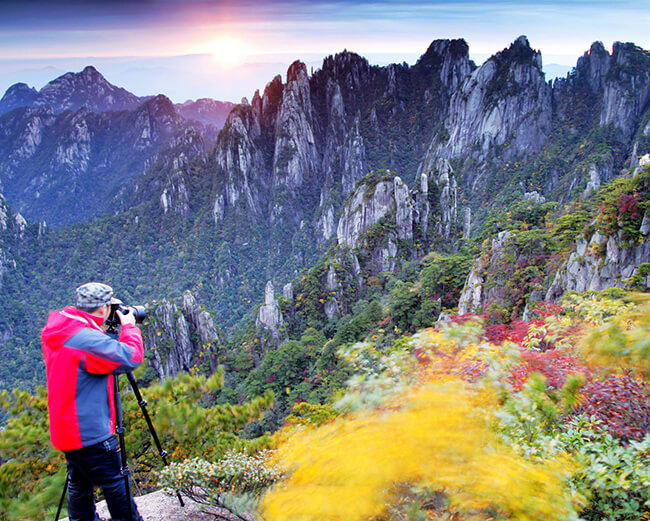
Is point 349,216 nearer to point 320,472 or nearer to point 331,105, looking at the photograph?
point 320,472

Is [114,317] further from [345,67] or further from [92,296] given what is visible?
[345,67]

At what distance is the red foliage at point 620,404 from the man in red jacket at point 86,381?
3.27 m

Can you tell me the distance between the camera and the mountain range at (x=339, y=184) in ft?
132

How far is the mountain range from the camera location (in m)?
40.3

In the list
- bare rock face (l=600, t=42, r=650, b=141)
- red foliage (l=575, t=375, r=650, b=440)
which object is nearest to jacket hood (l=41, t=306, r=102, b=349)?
red foliage (l=575, t=375, r=650, b=440)

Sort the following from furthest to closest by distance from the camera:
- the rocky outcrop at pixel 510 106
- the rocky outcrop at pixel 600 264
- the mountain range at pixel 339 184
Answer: the rocky outcrop at pixel 510 106 → the mountain range at pixel 339 184 → the rocky outcrop at pixel 600 264

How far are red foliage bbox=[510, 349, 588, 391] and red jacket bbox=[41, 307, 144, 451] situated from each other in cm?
307

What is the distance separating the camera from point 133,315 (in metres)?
2.72

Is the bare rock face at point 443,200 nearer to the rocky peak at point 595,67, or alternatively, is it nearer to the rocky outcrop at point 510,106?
the rocky outcrop at point 510,106

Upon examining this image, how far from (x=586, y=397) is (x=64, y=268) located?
10480 cm

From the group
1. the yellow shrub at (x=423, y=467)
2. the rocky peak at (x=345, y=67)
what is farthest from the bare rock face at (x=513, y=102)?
the yellow shrub at (x=423, y=467)

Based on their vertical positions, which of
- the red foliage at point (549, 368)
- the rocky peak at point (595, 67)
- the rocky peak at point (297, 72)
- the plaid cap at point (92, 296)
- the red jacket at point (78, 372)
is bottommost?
the red foliage at point (549, 368)

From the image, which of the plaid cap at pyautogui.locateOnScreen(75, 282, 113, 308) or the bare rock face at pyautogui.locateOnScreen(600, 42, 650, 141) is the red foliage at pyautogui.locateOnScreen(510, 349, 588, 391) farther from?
the bare rock face at pyautogui.locateOnScreen(600, 42, 650, 141)

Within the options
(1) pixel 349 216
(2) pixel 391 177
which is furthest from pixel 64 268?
(2) pixel 391 177
